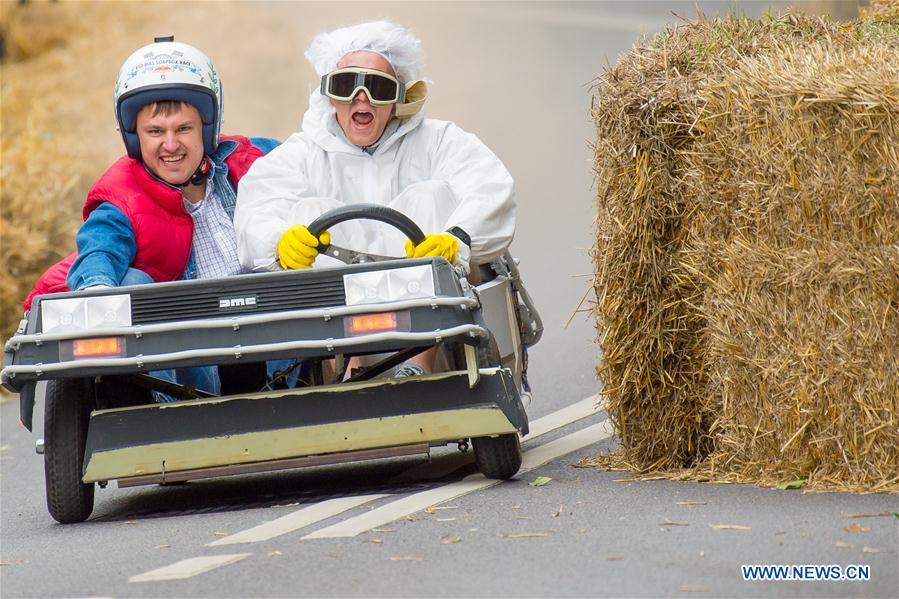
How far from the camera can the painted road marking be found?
711cm

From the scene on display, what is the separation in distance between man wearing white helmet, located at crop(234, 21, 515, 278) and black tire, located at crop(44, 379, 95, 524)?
1.01 meters

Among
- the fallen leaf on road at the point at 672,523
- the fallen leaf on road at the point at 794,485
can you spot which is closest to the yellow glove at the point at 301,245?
the fallen leaf on road at the point at 672,523

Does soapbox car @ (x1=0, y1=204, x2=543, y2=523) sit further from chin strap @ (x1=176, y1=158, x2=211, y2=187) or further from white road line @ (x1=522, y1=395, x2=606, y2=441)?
white road line @ (x1=522, y1=395, x2=606, y2=441)

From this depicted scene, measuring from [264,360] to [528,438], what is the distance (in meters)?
2.12

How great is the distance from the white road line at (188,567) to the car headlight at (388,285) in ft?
3.88

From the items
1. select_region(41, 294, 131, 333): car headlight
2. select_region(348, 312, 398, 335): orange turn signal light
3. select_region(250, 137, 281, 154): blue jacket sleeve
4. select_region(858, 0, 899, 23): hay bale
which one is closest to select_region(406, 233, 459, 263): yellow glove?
select_region(348, 312, 398, 335): orange turn signal light

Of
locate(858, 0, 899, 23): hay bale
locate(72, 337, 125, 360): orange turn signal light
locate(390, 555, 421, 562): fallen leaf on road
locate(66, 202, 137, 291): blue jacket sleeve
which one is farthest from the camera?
locate(858, 0, 899, 23): hay bale

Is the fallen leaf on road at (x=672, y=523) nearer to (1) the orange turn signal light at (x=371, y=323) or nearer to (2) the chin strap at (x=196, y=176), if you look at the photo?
(1) the orange turn signal light at (x=371, y=323)

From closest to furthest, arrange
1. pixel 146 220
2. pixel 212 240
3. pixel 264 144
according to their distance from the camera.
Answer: pixel 146 220 < pixel 212 240 < pixel 264 144

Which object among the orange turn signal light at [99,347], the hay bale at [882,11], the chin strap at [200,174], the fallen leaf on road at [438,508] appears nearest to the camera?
the fallen leaf on road at [438,508]

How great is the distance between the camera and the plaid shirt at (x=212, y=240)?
7.62 metres

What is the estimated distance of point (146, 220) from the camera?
7.39m

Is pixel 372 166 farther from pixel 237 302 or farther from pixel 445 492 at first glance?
pixel 445 492

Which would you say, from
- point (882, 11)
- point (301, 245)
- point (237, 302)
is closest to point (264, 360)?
point (237, 302)
